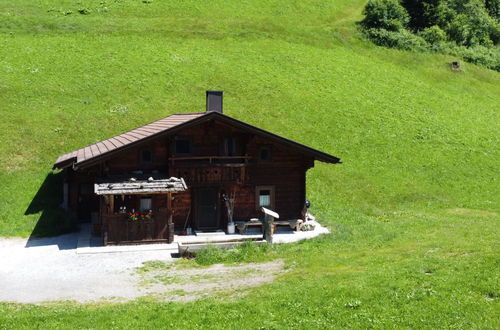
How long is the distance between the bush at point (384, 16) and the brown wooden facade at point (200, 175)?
145 feet

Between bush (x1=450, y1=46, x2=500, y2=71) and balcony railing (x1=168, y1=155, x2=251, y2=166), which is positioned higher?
bush (x1=450, y1=46, x2=500, y2=71)

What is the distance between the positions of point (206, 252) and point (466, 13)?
2751 inches

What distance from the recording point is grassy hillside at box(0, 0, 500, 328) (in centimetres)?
1445

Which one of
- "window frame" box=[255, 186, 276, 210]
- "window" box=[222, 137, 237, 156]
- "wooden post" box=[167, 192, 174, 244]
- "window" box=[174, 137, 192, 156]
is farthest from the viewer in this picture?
"window frame" box=[255, 186, 276, 210]

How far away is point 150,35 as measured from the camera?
57.1 metres

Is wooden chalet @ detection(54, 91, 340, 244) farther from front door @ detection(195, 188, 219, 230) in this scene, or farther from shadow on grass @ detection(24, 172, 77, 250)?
shadow on grass @ detection(24, 172, 77, 250)

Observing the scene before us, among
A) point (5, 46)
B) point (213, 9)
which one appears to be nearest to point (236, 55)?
point (213, 9)

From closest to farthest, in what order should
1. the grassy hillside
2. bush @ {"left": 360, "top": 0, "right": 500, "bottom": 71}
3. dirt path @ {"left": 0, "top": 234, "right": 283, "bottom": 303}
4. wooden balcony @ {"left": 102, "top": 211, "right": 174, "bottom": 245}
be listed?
the grassy hillside < dirt path @ {"left": 0, "top": 234, "right": 283, "bottom": 303} < wooden balcony @ {"left": 102, "top": 211, "right": 174, "bottom": 245} < bush @ {"left": 360, "top": 0, "right": 500, "bottom": 71}

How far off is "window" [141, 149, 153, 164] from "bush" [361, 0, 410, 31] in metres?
47.9

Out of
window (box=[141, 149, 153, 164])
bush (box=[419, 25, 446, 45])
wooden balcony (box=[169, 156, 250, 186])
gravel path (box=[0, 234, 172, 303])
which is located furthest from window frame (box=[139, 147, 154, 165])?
bush (box=[419, 25, 446, 45])

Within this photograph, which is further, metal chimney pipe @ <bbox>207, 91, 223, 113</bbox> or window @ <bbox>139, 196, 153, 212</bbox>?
metal chimney pipe @ <bbox>207, 91, 223, 113</bbox>

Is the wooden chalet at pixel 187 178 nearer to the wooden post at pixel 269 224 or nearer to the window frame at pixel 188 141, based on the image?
the window frame at pixel 188 141

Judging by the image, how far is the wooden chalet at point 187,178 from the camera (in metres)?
24.4

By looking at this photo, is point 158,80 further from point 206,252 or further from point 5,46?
point 206,252
